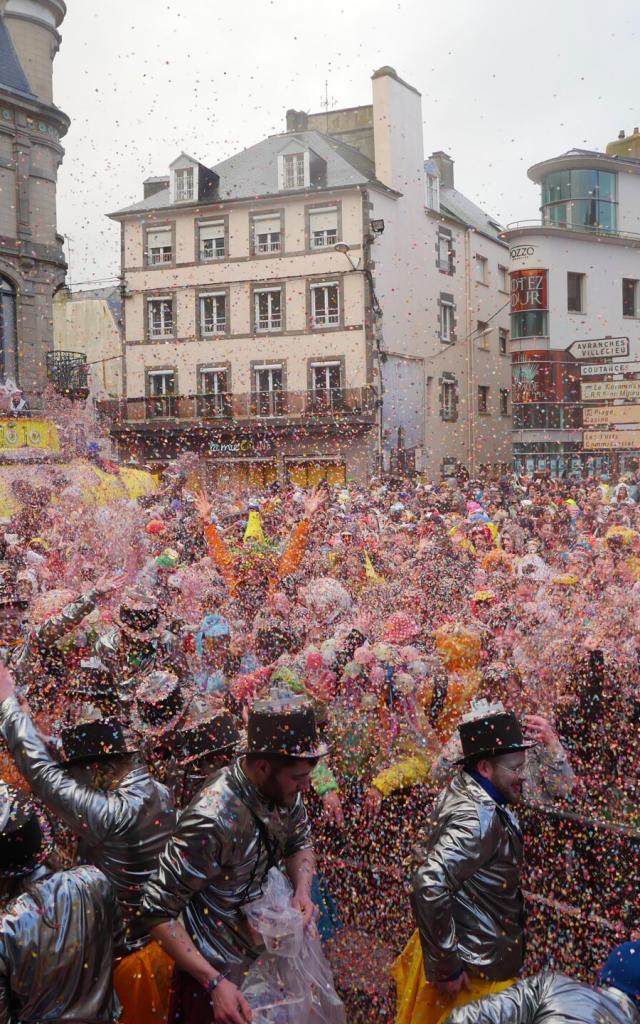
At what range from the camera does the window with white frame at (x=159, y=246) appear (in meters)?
29.2

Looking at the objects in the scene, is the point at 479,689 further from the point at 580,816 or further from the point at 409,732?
the point at 580,816

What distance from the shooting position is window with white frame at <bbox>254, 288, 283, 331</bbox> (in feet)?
92.2

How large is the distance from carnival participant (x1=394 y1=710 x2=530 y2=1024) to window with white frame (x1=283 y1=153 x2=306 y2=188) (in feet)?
88.0

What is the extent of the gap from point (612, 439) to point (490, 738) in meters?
14.6

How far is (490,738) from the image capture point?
2.68m

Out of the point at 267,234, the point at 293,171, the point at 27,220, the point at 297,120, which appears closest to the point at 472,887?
the point at 27,220

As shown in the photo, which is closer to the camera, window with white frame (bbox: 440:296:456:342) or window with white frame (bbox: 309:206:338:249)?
window with white frame (bbox: 309:206:338:249)

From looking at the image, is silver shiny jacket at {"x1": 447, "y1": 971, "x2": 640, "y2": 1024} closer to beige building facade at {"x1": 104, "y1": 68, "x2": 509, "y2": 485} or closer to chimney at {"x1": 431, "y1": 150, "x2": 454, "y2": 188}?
beige building facade at {"x1": 104, "y1": 68, "x2": 509, "y2": 485}

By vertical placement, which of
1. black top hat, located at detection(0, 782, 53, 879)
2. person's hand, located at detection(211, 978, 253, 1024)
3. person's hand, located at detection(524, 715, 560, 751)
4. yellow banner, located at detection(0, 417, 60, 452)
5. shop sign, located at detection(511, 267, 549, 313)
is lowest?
person's hand, located at detection(211, 978, 253, 1024)

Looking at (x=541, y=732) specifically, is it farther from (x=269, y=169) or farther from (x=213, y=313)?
Answer: (x=269, y=169)

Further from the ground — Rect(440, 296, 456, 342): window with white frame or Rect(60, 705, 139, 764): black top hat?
Rect(440, 296, 456, 342): window with white frame

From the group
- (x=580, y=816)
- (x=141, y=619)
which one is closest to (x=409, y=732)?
(x=580, y=816)

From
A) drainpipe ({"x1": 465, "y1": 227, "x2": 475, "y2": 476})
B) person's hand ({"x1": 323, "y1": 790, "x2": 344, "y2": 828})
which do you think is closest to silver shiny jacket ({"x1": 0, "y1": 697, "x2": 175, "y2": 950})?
person's hand ({"x1": 323, "y1": 790, "x2": 344, "y2": 828})

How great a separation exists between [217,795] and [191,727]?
0.75m
